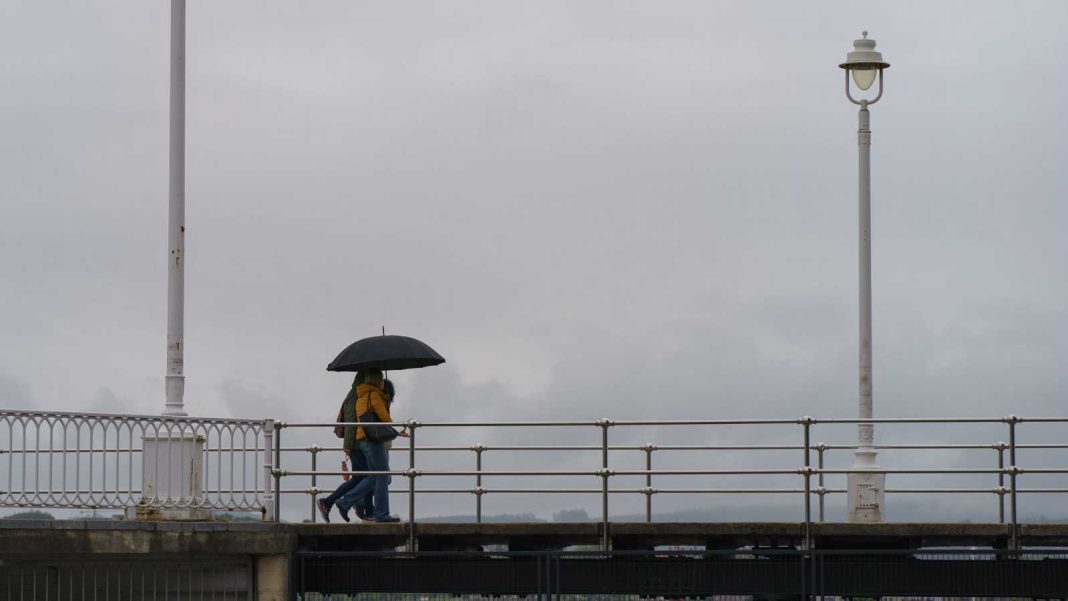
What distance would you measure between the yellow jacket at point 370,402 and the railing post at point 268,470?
39.6 inches

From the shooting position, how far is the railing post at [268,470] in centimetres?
2566

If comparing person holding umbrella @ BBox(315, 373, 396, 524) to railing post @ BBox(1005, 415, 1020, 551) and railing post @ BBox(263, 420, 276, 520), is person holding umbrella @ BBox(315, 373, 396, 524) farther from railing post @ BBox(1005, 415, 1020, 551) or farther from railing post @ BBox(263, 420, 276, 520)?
railing post @ BBox(1005, 415, 1020, 551)

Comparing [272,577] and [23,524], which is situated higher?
[23,524]

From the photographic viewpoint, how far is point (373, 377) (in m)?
26.5

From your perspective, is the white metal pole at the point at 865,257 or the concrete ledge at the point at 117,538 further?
the white metal pole at the point at 865,257

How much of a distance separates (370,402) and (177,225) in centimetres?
283

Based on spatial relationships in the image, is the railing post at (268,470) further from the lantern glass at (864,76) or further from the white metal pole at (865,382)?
the lantern glass at (864,76)

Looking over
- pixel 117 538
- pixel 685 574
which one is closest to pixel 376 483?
pixel 117 538

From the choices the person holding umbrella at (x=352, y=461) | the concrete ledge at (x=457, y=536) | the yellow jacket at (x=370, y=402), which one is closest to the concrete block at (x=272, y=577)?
the concrete ledge at (x=457, y=536)

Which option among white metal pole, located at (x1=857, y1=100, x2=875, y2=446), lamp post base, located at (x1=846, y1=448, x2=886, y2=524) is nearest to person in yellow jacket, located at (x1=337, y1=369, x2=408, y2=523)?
lamp post base, located at (x1=846, y1=448, x2=886, y2=524)

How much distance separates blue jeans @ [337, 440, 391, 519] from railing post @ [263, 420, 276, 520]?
97 cm

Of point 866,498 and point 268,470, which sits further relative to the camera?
point 866,498

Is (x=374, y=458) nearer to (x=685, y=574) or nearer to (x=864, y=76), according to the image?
(x=685, y=574)

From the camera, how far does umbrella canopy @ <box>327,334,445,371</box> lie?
26203 mm
